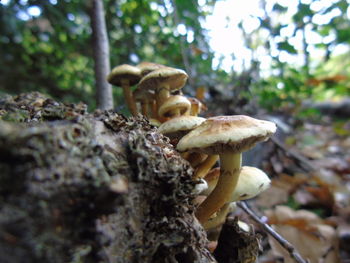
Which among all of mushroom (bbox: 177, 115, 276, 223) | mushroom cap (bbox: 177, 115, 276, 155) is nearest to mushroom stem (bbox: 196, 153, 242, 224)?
mushroom (bbox: 177, 115, 276, 223)

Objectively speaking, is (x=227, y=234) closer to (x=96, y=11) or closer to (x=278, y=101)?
(x=96, y=11)

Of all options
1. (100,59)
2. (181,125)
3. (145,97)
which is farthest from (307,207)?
(100,59)

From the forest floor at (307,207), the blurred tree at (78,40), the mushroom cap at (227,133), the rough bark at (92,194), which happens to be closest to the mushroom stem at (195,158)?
the mushroom cap at (227,133)

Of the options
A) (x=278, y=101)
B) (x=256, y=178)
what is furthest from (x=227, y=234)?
(x=278, y=101)

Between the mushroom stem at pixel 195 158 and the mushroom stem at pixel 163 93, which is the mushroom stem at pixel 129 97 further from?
the mushroom stem at pixel 195 158

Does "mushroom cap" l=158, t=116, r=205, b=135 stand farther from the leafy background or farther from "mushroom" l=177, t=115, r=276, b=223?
the leafy background
